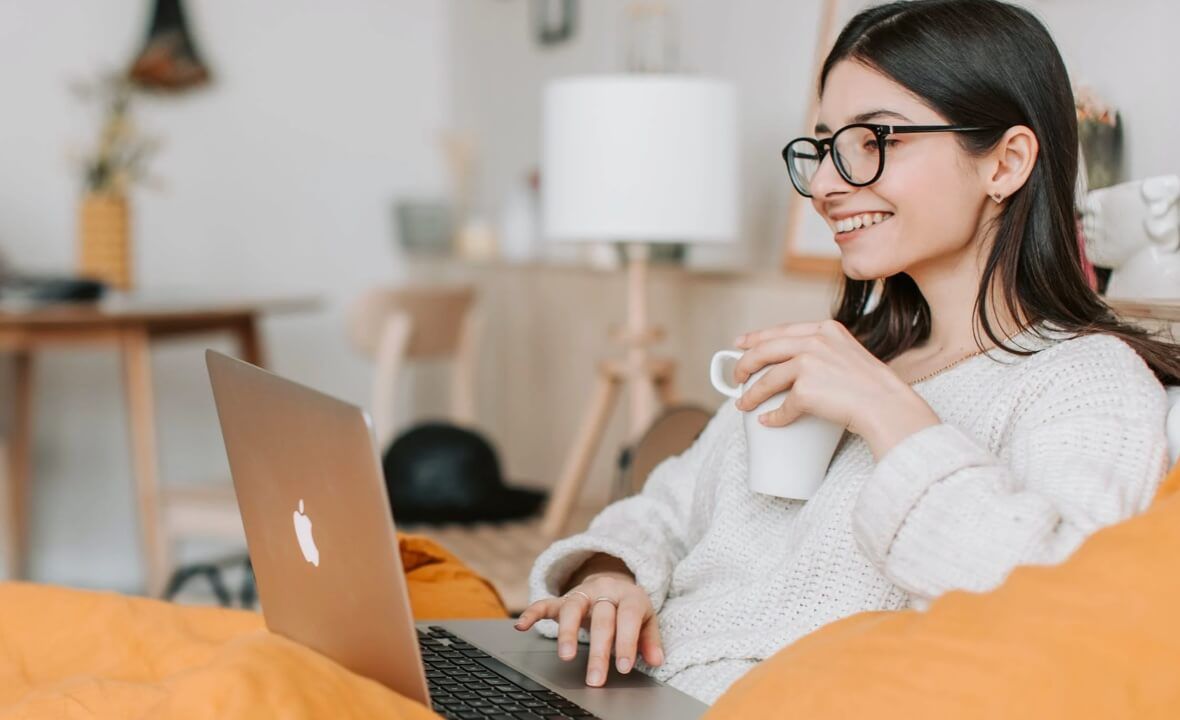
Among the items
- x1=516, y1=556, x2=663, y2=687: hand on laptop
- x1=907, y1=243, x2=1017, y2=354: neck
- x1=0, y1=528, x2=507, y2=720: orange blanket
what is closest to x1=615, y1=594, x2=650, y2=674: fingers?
x1=516, y1=556, x2=663, y2=687: hand on laptop


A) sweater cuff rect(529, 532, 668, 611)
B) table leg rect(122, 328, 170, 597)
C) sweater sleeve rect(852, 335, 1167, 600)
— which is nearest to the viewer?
sweater sleeve rect(852, 335, 1167, 600)

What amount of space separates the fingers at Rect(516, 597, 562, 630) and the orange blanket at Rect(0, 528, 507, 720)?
0.17 metres

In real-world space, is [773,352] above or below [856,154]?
below

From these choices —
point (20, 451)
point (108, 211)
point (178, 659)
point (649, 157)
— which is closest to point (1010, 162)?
point (178, 659)

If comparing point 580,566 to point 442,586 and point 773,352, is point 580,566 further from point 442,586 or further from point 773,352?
point 773,352

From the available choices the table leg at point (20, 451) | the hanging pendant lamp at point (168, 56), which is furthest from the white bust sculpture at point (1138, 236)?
the hanging pendant lamp at point (168, 56)

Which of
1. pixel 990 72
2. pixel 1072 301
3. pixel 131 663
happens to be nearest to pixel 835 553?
pixel 1072 301

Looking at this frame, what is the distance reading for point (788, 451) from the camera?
1050 millimetres

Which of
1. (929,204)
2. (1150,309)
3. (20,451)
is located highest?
(929,204)

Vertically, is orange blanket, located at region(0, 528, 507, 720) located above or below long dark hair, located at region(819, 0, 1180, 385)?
below

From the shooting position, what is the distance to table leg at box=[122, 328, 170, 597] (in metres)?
3.15

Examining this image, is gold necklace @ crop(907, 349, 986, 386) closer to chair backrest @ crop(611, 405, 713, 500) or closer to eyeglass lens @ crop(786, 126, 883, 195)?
eyeglass lens @ crop(786, 126, 883, 195)

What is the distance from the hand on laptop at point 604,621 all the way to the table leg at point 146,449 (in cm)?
216

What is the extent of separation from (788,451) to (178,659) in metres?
0.52
